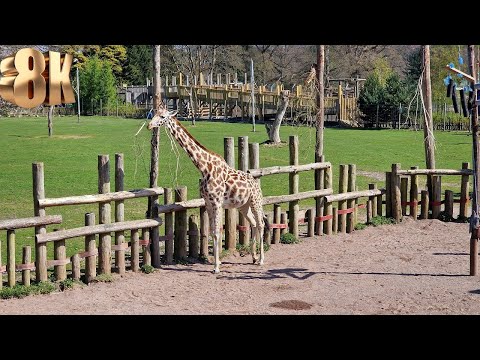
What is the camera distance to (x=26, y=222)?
36.6 feet

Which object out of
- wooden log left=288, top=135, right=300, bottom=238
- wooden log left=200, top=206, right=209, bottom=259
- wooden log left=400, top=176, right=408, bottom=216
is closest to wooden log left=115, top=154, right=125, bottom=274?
wooden log left=200, top=206, right=209, bottom=259

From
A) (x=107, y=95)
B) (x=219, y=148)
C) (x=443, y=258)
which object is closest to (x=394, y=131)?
(x=219, y=148)

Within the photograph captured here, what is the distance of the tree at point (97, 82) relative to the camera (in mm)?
41344

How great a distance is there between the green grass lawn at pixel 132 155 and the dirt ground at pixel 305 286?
2420 mm

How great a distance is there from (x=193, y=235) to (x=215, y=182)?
3.54 feet

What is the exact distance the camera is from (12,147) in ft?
86.6

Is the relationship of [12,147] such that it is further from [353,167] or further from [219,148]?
[353,167]

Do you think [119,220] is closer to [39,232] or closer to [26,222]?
[39,232]

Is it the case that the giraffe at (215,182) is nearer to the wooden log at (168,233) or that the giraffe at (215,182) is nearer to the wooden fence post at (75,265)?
the wooden log at (168,233)

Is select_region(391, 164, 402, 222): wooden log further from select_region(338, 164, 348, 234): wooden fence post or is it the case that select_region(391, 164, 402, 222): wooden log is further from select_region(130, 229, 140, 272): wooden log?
select_region(130, 229, 140, 272): wooden log

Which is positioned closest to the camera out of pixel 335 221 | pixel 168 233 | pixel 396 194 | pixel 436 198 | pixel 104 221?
pixel 104 221

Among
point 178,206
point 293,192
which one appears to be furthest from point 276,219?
point 178,206

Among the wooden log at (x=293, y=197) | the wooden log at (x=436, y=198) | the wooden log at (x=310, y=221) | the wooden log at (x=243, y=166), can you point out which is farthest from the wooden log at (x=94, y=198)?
the wooden log at (x=436, y=198)

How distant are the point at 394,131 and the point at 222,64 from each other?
1672 cm
